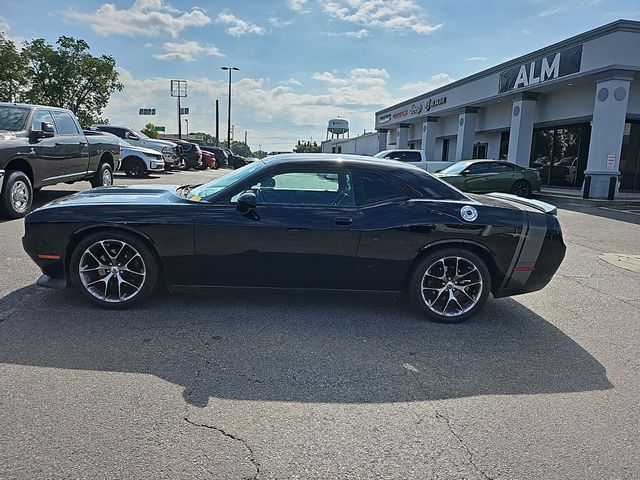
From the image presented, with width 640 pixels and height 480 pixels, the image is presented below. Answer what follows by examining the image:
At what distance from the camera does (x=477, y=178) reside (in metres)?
16.3

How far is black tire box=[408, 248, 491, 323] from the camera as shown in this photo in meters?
4.39

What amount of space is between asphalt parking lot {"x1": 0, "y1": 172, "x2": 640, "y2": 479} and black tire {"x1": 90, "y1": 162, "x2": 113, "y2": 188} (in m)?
6.72

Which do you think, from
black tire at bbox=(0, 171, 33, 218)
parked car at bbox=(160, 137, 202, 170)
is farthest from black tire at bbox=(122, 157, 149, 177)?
black tire at bbox=(0, 171, 33, 218)

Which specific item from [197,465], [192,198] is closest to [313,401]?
[197,465]

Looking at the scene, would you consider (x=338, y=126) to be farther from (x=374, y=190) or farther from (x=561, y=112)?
(x=374, y=190)

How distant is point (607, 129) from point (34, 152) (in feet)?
54.1

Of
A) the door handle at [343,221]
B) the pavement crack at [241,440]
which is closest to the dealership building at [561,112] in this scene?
the door handle at [343,221]

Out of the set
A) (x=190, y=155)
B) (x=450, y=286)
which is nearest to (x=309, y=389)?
(x=450, y=286)

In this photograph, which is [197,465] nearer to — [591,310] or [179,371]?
[179,371]

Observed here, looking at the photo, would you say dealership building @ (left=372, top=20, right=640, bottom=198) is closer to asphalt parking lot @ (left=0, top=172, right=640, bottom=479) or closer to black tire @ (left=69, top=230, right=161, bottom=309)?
asphalt parking lot @ (left=0, top=172, right=640, bottom=479)

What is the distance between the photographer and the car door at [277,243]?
4238mm

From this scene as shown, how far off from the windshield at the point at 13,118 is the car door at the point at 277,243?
6297mm

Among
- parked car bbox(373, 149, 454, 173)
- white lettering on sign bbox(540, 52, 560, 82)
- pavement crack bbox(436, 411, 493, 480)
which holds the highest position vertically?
white lettering on sign bbox(540, 52, 560, 82)

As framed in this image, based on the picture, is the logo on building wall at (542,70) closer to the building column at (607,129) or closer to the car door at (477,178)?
the building column at (607,129)
